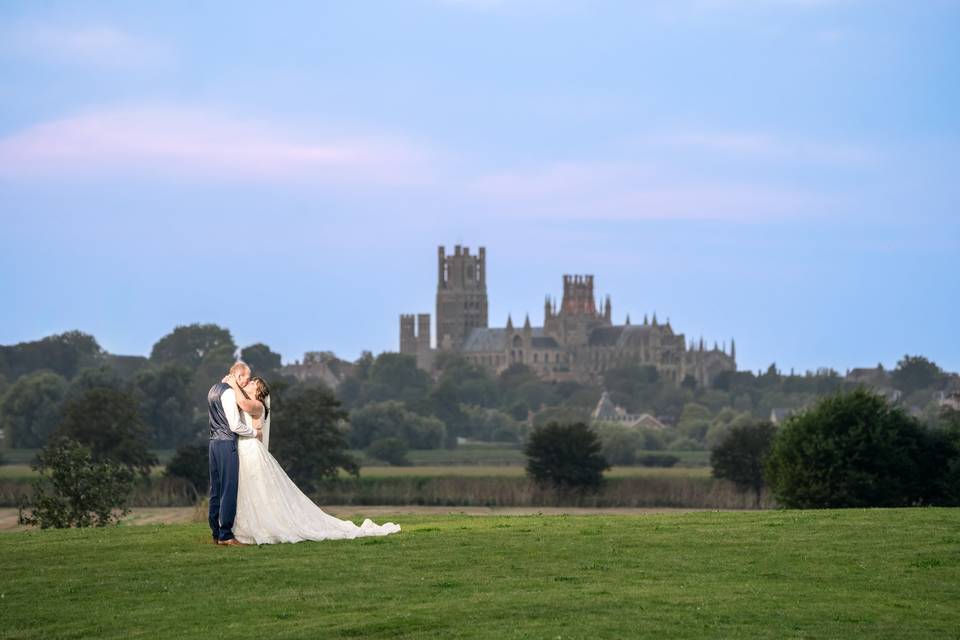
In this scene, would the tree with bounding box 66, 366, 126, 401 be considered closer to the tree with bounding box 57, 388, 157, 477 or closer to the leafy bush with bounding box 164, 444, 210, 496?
the tree with bounding box 57, 388, 157, 477

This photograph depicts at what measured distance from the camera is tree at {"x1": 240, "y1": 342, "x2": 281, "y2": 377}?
183438mm

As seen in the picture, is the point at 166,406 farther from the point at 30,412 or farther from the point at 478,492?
the point at 478,492

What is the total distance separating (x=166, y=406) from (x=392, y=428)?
1462 centimetres

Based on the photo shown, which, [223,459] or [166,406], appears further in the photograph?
[166,406]

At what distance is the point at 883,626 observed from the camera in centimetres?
1536

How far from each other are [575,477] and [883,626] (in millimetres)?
50810

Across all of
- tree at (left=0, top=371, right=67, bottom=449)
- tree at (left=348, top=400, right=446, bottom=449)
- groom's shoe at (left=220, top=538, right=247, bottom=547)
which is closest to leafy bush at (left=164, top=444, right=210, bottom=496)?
tree at (left=0, top=371, right=67, bottom=449)

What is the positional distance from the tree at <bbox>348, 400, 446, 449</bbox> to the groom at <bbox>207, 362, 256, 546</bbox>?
87284 mm

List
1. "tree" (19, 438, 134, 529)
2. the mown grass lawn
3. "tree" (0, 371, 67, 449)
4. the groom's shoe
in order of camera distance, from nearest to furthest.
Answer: the mown grass lawn
the groom's shoe
"tree" (19, 438, 134, 529)
"tree" (0, 371, 67, 449)

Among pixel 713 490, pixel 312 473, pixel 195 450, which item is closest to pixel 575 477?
pixel 713 490

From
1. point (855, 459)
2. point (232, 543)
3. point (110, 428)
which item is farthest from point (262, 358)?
point (232, 543)

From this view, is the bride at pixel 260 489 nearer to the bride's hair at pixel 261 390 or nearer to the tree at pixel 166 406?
the bride's hair at pixel 261 390

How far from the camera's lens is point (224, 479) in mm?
19297

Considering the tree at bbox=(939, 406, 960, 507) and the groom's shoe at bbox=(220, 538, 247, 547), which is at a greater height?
the tree at bbox=(939, 406, 960, 507)
